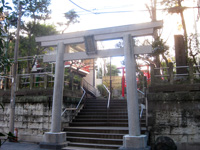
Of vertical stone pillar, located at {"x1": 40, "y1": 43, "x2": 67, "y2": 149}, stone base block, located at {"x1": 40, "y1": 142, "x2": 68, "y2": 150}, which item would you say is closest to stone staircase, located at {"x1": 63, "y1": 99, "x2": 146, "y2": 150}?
stone base block, located at {"x1": 40, "y1": 142, "x2": 68, "y2": 150}

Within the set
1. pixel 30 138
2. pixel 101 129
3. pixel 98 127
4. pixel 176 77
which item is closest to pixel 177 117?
pixel 176 77

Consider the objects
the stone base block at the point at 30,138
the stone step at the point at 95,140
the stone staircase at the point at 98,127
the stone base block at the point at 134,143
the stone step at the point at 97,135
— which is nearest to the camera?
the stone base block at the point at 134,143

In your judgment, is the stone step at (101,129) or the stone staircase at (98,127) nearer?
the stone staircase at (98,127)

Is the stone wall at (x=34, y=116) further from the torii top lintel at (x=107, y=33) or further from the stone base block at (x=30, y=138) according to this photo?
the torii top lintel at (x=107, y=33)

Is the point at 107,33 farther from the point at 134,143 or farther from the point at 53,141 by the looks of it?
the point at 53,141

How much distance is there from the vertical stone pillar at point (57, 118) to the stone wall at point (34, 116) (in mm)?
1307

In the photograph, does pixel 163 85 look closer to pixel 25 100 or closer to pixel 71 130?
pixel 71 130

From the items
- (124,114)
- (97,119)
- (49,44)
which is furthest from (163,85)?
(49,44)

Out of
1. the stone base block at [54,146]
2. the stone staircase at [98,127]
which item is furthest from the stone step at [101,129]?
the stone base block at [54,146]

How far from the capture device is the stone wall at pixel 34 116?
10.4m

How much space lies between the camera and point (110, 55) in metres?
8.84

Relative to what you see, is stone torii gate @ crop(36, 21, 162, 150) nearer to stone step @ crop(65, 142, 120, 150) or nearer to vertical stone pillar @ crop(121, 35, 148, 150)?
vertical stone pillar @ crop(121, 35, 148, 150)

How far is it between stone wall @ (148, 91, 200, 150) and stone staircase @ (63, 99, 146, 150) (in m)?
0.74

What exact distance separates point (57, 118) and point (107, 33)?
421 centimetres
